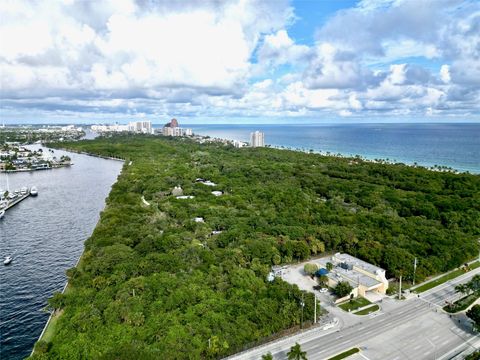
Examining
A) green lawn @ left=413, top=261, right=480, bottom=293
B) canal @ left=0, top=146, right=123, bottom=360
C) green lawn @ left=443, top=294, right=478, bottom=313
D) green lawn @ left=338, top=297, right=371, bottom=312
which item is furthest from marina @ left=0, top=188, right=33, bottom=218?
green lawn @ left=443, top=294, right=478, bottom=313

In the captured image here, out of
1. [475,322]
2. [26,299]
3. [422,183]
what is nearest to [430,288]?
[475,322]

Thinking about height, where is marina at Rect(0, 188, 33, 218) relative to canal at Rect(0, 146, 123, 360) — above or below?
above

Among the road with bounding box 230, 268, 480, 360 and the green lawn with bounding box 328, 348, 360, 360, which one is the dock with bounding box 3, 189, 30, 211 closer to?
the road with bounding box 230, 268, 480, 360

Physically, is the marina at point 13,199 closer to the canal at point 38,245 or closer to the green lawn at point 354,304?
the canal at point 38,245

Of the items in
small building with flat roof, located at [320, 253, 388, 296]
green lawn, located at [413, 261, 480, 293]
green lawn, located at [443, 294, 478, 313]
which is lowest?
green lawn, located at [413, 261, 480, 293]

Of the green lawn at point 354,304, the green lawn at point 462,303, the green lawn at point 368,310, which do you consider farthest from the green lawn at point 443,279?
the green lawn at point 354,304

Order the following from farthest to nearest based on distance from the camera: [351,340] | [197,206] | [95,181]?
1. [95,181]
2. [197,206]
3. [351,340]

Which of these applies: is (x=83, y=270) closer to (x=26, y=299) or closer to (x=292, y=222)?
(x=26, y=299)

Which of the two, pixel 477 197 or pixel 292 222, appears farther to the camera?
pixel 477 197
